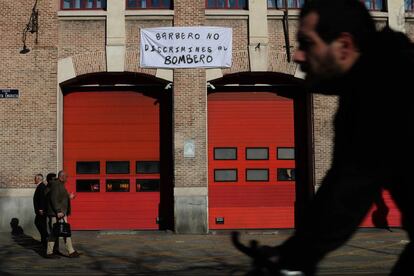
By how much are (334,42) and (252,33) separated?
17.3 metres

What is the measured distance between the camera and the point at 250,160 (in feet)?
64.0

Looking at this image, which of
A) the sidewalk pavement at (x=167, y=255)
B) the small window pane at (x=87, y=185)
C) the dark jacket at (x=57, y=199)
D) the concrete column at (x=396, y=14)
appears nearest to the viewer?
the sidewalk pavement at (x=167, y=255)

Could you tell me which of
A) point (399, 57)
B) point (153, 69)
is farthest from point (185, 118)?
point (399, 57)

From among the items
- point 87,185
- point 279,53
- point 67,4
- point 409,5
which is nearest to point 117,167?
point 87,185

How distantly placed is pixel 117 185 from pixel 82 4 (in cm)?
629

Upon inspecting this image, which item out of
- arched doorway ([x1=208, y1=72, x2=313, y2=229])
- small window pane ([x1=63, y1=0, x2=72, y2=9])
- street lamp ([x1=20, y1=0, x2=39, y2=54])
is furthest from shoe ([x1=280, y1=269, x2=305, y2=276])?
small window pane ([x1=63, y1=0, x2=72, y2=9])

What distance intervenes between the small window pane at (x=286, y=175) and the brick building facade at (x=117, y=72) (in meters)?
0.88

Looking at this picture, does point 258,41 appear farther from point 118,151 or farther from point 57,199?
point 57,199

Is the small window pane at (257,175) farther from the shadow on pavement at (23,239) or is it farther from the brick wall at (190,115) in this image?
the shadow on pavement at (23,239)

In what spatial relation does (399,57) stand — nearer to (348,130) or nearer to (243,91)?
(348,130)

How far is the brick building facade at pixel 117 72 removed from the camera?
59.6ft

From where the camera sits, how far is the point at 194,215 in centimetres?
1808

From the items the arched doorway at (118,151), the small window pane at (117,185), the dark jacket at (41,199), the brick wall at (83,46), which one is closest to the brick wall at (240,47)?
the arched doorway at (118,151)

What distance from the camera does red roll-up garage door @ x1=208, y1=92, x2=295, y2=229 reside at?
1933 centimetres
